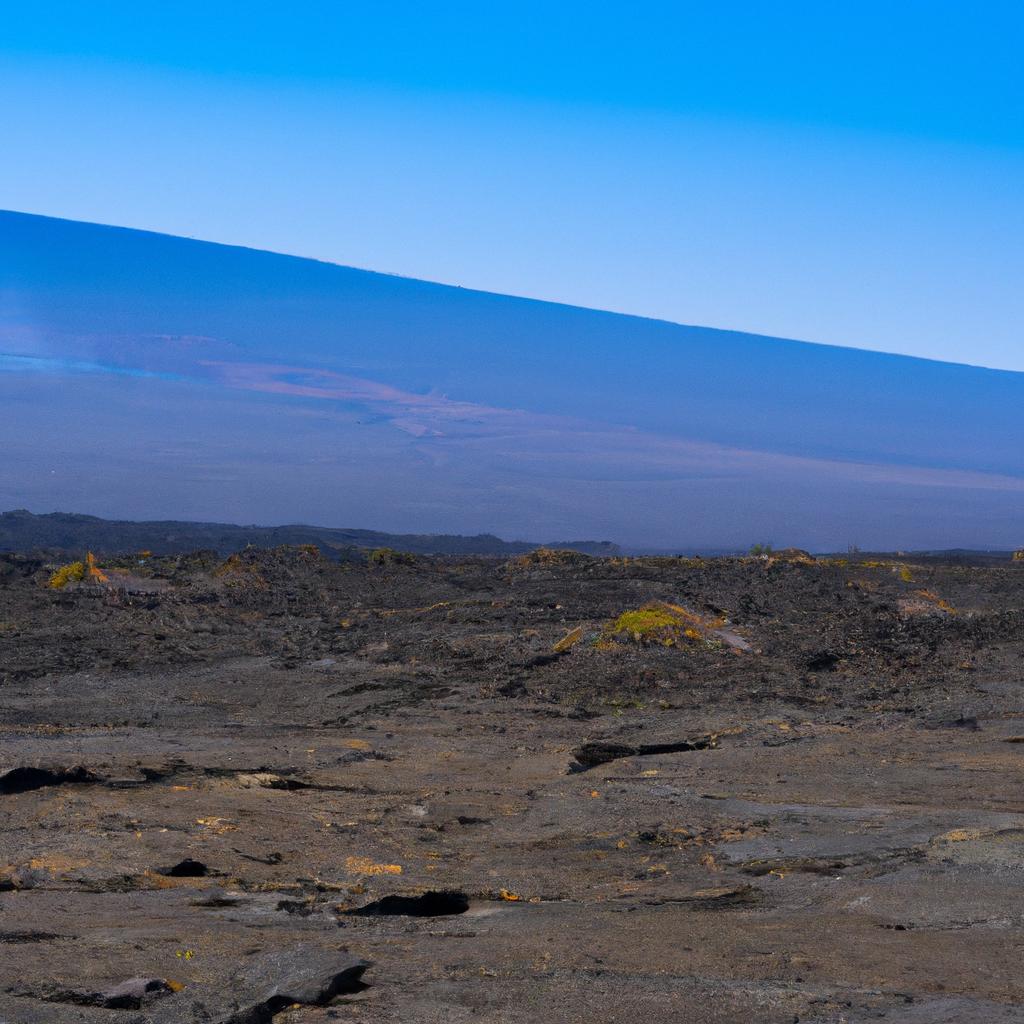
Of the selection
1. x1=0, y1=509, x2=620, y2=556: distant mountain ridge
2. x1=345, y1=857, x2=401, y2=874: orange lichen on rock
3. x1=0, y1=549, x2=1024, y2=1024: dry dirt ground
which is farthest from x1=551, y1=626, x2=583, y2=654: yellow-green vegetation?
x1=0, y1=509, x2=620, y2=556: distant mountain ridge

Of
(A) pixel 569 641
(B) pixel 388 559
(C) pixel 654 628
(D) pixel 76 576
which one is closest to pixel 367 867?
(A) pixel 569 641

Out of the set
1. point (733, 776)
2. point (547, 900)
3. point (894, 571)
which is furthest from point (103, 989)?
point (894, 571)

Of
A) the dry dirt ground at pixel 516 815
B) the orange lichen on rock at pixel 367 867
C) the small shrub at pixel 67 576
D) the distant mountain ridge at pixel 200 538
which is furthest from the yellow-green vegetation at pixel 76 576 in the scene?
the orange lichen on rock at pixel 367 867

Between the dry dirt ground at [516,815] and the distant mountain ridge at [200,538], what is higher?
the distant mountain ridge at [200,538]

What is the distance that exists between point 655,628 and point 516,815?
8331 mm

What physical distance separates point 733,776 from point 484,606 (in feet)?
35.1

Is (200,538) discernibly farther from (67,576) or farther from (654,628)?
(654,628)

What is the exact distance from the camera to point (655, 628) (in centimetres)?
1725

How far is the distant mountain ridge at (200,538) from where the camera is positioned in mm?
36438

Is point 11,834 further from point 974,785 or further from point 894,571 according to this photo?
point 894,571

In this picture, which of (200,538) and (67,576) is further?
(200,538)

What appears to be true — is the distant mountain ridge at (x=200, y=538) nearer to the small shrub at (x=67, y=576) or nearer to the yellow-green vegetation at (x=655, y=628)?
the small shrub at (x=67, y=576)

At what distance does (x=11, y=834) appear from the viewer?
7602 millimetres

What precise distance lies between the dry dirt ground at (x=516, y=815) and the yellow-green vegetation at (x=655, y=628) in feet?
0.19
